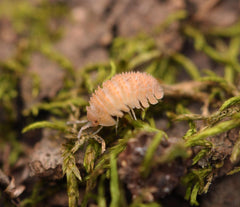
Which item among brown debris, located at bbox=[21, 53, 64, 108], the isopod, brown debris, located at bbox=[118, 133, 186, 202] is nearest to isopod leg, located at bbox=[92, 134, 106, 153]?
the isopod

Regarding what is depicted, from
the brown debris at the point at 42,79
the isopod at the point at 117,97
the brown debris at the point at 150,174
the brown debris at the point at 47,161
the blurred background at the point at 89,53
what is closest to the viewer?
the brown debris at the point at 150,174

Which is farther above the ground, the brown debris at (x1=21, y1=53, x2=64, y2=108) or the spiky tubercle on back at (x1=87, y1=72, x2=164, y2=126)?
the brown debris at (x1=21, y1=53, x2=64, y2=108)

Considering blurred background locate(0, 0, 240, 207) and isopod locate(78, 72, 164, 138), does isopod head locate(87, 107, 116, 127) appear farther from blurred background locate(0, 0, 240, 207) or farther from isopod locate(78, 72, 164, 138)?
blurred background locate(0, 0, 240, 207)

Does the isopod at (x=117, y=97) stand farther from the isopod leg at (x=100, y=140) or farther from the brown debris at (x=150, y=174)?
the brown debris at (x=150, y=174)

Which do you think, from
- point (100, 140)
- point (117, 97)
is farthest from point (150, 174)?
point (117, 97)

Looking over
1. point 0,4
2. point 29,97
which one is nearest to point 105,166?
point 29,97

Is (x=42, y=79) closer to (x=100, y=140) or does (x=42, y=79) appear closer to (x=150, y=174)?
(x=100, y=140)

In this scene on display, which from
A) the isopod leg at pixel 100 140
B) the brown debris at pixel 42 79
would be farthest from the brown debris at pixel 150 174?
the brown debris at pixel 42 79

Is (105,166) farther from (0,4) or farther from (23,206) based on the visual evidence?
(0,4)
